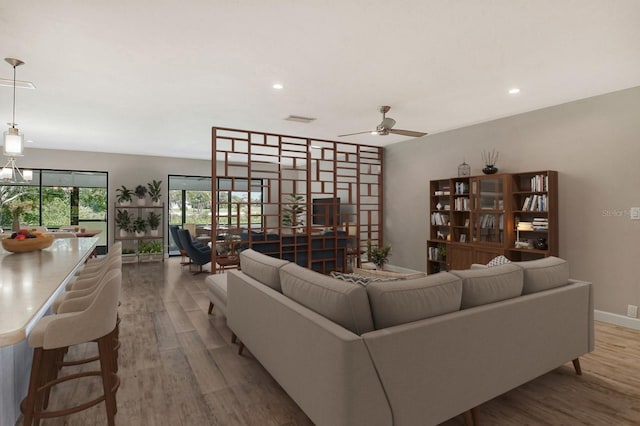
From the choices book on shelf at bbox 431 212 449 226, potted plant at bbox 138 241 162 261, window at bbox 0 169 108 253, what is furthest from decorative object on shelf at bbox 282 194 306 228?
window at bbox 0 169 108 253

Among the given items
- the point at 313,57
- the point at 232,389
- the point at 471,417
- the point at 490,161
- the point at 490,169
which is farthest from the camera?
the point at 490,161

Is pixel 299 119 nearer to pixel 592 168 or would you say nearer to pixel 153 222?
pixel 592 168

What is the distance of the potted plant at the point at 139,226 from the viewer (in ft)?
26.7

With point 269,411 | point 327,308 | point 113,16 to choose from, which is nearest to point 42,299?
point 327,308

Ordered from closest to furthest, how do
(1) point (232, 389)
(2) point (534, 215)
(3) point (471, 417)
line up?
(3) point (471, 417), (1) point (232, 389), (2) point (534, 215)

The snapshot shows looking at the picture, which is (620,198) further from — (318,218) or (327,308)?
(318,218)

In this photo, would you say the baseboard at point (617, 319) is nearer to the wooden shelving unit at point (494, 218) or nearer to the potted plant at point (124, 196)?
the wooden shelving unit at point (494, 218)

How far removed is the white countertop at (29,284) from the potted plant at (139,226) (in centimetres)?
542

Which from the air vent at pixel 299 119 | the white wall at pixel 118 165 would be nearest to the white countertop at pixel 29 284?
the air vent at pixel 299 119

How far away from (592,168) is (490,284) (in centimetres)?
305

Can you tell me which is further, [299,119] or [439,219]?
[439,219]

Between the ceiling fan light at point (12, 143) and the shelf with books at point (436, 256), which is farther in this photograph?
the shelf with books at point (436, 256)

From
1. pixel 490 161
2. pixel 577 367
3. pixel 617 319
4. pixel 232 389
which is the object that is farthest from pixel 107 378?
pixel 490 161

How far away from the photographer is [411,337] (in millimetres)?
1709
